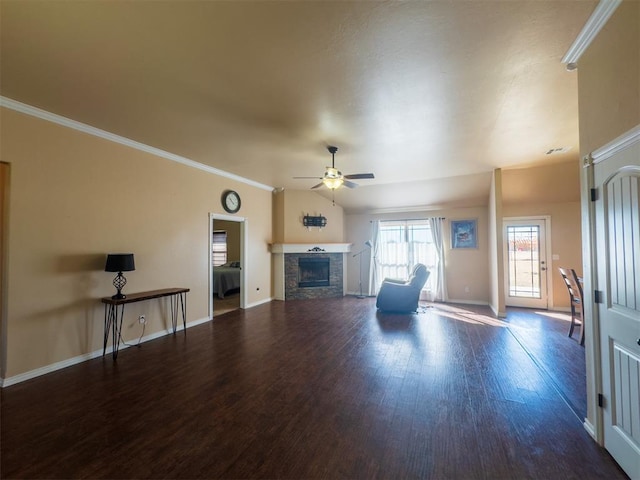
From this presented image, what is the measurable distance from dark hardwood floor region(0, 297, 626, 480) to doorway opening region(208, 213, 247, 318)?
1937 millimetres

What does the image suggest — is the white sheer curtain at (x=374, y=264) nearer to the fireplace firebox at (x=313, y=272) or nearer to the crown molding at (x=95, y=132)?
the fireplace firebox at (x=313, y=272)

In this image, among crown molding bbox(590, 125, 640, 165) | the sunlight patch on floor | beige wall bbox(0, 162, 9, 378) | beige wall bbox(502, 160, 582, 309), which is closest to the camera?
crown molding bbox(590, 125, 640, 165)

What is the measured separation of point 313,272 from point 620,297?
602 centimetres

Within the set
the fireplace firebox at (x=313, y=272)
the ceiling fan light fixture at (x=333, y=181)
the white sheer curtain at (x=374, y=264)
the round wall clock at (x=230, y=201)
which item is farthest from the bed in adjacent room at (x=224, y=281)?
the ceiling fan light fixture at (x=333, y=181)

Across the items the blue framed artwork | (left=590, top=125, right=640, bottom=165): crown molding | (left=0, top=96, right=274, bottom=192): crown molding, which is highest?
(left=0, top=96, right=274, bottom=192): crown molding

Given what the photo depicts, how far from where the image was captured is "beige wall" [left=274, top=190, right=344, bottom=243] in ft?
22.6

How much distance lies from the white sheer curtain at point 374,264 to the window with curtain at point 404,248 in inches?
3.3

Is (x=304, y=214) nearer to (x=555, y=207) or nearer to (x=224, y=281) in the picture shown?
(x=224, y=281)

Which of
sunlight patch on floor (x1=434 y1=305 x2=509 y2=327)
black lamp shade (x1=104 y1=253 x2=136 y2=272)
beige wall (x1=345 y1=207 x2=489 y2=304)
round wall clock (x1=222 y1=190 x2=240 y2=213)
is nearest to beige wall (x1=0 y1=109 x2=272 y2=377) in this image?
black lamp shade (x1=104 y1=253 x2=136 y2=272)

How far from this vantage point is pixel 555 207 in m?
5.63

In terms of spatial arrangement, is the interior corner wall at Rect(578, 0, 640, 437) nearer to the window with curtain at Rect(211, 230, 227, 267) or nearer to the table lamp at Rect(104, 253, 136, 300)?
the table lamp at Rect(104, 253, 136, 300)

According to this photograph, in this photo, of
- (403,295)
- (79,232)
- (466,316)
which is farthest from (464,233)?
(79,232)

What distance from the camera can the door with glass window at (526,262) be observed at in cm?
576

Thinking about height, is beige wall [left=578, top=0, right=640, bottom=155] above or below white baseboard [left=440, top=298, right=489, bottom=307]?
above
